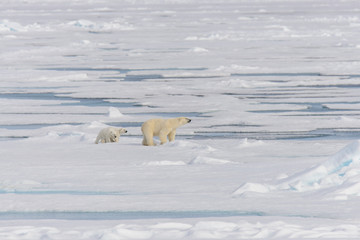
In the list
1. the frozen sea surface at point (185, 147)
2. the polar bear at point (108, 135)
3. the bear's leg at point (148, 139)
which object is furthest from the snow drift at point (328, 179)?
the polar bear at point (108, 135)

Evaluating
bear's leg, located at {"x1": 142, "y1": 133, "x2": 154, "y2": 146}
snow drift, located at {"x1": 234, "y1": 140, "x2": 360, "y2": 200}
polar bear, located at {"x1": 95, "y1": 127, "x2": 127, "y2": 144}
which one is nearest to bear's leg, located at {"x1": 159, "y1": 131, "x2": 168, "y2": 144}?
bear's leg, located at {"x1": 142, "y1": 133, "x2": 154, "y2": 146}

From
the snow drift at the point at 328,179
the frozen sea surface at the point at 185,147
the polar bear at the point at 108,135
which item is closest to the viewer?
the frozen sea surface at the point at 185,147

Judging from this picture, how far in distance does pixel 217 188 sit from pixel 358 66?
11.0 metres

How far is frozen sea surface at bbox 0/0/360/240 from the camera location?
4.25 m

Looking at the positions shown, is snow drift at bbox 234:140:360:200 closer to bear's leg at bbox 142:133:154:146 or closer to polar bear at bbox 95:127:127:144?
bear's leg at bbox 142:133:154:146

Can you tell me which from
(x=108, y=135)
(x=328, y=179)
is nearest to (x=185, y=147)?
(x=108, y=135)

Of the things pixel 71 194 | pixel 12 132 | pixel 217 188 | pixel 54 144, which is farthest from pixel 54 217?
pixel 12 132

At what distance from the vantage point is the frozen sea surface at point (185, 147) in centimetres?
425

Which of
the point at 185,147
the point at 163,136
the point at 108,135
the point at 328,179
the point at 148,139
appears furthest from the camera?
the point at 108,135

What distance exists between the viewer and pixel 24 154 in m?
6.69

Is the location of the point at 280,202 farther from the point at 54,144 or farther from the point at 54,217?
the point at 54,144

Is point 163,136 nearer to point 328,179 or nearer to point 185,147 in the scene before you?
point 185,147

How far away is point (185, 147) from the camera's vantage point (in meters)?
6.81

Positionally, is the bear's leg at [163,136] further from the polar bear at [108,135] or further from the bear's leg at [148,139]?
the polar bear at [108,135]
